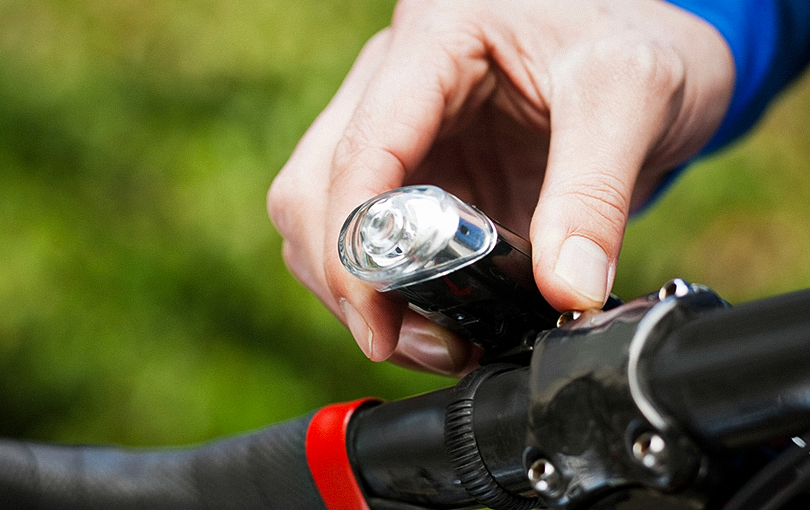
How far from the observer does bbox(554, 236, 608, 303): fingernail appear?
15.6 inches

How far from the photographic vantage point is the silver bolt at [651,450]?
0.26 m

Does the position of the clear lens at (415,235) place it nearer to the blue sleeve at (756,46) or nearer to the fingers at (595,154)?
the fingers at (595,154)

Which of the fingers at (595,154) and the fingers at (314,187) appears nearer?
the fingers at (595,154)

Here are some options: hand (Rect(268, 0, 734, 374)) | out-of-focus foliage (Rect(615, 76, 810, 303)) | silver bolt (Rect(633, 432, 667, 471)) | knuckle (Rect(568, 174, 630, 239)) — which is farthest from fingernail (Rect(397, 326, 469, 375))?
out-of-focus foliage (Rect(615, 76, 810, 303))

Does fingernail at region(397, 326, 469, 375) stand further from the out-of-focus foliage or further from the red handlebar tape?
the out-of-focus foliage

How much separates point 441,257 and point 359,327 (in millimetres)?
151

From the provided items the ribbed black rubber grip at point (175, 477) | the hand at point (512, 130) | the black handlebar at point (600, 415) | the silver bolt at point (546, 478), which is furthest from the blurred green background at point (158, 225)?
the silver bolt at point (546, 478)

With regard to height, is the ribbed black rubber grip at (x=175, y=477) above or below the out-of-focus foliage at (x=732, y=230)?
above

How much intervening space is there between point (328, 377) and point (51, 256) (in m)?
0.47

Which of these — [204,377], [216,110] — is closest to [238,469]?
[204,377]

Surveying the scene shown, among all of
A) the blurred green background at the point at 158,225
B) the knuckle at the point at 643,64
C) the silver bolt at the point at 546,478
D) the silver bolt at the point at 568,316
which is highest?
the knuckle at the point at 643,64

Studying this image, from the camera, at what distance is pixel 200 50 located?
53.4 inches

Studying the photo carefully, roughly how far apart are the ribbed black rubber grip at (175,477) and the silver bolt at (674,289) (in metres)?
0.23

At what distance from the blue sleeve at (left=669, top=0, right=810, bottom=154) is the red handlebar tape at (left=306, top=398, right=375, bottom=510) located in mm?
516
